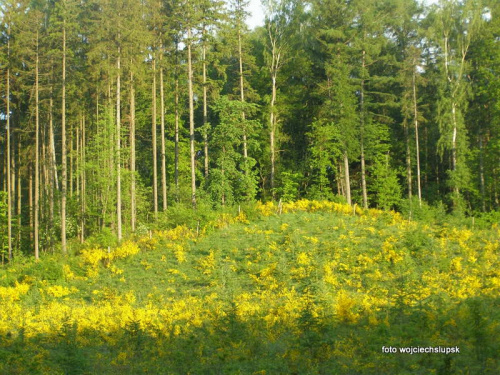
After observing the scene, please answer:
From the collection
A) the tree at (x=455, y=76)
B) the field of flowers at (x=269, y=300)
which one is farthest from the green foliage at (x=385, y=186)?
the field of flowers at (x=269, y=300)

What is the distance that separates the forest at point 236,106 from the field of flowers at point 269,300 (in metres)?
4.44

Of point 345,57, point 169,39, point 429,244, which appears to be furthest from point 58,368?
point 345,57

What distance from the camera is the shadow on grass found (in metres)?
8.82

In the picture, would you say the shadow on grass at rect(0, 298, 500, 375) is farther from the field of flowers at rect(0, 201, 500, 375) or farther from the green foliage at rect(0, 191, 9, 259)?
the green foliage at rect(0, 191, 9, 259)

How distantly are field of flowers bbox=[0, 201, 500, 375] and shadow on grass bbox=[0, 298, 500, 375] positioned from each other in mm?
34

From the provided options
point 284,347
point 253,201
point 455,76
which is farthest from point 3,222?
point 455,76

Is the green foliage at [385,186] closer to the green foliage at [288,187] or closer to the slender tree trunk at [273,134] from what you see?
the green foliage at [288,187]

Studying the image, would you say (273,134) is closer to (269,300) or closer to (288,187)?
(288,187)

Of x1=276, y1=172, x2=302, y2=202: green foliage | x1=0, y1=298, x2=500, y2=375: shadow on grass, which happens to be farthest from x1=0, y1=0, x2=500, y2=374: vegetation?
x1=276, y1=172, x2=302, y2=202: green foliage

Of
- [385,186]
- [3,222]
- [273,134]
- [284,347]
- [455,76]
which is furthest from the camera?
[385,186]

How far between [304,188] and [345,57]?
11449 mm

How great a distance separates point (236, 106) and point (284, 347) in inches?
927

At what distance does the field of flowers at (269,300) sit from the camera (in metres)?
9.52

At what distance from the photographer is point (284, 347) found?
10195mm
